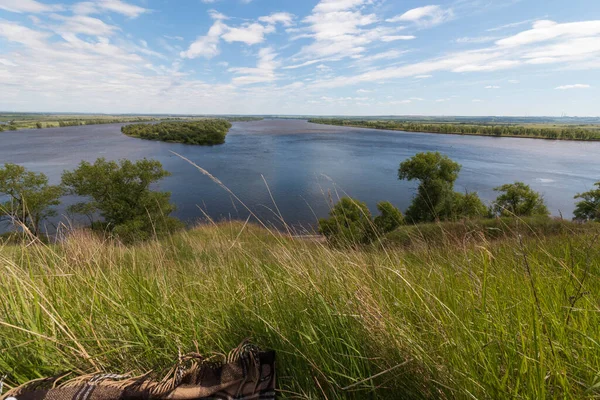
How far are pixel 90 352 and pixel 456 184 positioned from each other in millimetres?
39945

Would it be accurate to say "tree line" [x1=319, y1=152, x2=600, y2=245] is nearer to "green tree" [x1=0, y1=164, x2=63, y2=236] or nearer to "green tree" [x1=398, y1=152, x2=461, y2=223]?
"green tree" [x1=398, y1=152, x2=461, y2=223]

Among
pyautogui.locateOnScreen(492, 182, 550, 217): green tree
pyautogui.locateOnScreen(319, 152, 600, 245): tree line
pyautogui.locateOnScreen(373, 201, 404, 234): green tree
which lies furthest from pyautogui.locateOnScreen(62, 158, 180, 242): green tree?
pyautogui.locateOnScreen(492, 182, 550, 217): green tree

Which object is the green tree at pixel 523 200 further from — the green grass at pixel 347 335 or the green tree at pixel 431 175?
the green grass at pixel 347 335

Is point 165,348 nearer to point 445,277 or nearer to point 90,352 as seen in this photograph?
Answer: point 90,352

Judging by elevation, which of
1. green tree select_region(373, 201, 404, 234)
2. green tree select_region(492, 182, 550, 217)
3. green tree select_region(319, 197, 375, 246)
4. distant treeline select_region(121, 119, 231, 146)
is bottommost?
green tree select_region(373, 201, 404, 234)

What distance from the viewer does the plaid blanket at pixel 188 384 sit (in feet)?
2.86

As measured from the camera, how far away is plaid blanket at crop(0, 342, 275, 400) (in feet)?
2.86

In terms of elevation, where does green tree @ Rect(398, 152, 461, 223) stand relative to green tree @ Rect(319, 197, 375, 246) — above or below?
below

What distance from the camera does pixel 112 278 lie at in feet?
6.25

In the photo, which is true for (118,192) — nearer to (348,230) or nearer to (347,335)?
(348,230)

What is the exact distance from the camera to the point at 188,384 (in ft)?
3.10

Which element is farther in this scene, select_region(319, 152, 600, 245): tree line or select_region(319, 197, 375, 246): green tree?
select_region(319, 152, 600, 245): tree line

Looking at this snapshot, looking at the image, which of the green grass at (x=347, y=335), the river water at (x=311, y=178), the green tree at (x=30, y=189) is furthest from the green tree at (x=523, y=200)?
the green tree at (x=30, y=189)

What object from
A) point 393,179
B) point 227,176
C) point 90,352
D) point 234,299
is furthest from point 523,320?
point 393,179
